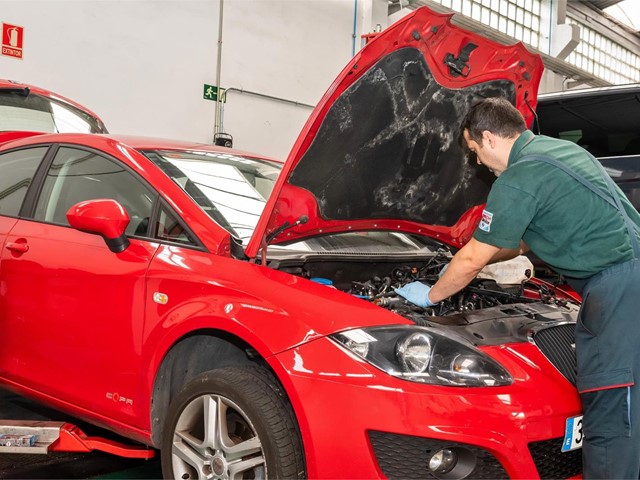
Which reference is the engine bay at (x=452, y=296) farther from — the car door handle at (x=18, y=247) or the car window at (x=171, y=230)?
the car door handle at (x=18, y=247)

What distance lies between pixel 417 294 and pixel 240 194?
79cm

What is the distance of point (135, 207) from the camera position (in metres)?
2.38

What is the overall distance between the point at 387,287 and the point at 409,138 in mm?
589

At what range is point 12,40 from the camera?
→ 6.20m

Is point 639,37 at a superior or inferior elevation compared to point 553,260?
superior

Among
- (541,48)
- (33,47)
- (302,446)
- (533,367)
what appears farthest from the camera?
(541,48)

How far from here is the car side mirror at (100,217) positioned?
2.12 m

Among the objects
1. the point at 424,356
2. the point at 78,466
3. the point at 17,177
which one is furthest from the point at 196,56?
the point at 424,356

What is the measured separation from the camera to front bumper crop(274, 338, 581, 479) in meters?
1.65

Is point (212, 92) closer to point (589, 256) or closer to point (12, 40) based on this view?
point (12, 40)

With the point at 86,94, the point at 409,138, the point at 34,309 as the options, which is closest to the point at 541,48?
the point at 86,94

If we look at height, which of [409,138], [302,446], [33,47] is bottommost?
[302,446]

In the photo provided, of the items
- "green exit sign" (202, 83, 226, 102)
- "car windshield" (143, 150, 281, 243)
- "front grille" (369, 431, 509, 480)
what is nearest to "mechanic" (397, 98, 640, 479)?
"front grille" (369, 431, 509, 480)

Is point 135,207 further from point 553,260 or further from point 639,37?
point 639,37
